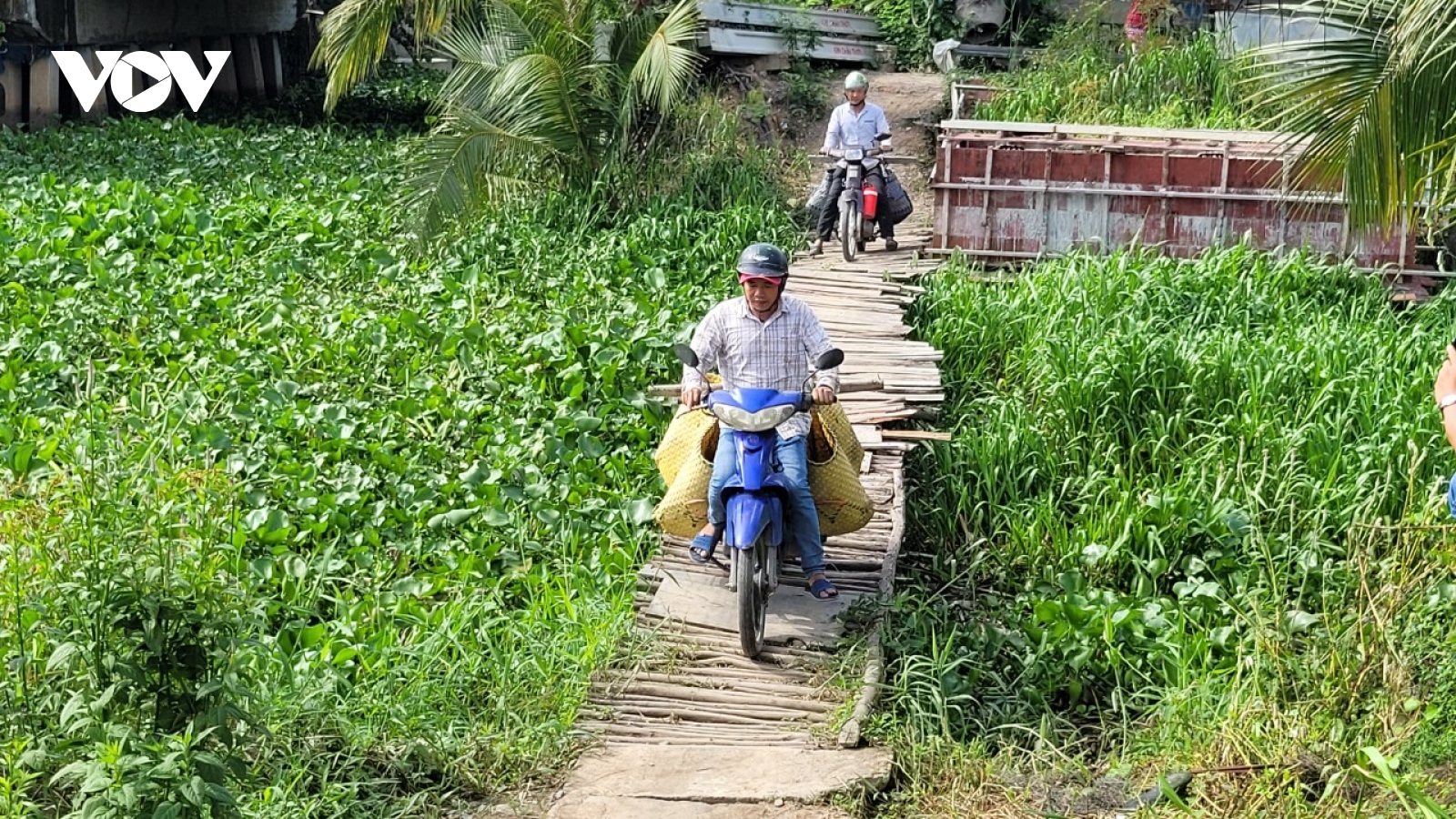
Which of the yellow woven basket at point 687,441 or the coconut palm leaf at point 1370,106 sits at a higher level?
the coconut palm leaf at point 1370,106

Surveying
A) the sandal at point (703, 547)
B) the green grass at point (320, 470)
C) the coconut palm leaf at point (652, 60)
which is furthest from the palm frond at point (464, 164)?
the sandal at point (703, 547)

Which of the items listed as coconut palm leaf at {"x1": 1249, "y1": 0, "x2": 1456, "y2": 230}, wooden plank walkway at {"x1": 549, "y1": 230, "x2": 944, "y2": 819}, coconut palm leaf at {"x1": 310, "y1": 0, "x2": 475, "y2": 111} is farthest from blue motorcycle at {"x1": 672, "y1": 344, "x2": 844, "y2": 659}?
coconut palm leaf at {"x1": 310, "y1": 0, "x2": 475, "y2": 111}

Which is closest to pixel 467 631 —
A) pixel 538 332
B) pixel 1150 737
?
pixel 1150 737

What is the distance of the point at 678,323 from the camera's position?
32.3ft

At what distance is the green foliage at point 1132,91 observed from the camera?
48.2ft

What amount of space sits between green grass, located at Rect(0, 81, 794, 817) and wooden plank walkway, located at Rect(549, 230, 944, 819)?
197mm

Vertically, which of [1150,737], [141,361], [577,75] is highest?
[577,75]

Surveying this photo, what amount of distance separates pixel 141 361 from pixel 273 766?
475 cm

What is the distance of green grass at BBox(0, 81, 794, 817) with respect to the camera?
185 inches

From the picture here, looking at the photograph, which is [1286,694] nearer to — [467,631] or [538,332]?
[467,631]

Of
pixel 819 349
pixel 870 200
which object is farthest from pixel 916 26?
pixel 819 349

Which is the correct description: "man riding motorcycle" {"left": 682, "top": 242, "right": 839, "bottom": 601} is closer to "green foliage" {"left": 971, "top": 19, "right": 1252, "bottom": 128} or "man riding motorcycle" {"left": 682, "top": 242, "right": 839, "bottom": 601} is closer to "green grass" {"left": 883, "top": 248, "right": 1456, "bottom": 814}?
"green grass" {"left": 883, "top": 248, "right": 1456, "bottom": 814}

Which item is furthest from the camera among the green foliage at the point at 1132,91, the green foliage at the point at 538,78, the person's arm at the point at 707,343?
the green foliage at the point at 1132,91

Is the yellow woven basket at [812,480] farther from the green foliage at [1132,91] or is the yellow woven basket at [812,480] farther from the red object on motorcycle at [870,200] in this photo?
the green foliage at [1132,91]
